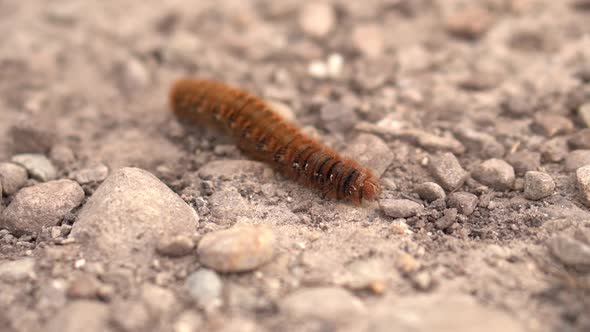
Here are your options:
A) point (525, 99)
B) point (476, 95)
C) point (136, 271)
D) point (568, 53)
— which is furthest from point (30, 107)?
point (568, 53)

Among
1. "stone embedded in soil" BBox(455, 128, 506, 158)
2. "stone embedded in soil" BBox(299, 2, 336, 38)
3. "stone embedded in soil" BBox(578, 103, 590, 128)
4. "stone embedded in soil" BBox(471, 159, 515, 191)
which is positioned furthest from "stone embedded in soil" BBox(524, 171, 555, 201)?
"stone embedded in soil" BBox(299, 2, 336, 38)

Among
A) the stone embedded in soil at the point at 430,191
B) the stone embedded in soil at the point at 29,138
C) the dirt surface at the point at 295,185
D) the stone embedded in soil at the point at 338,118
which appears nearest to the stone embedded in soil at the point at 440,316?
the dirt surface at the point at 295,185

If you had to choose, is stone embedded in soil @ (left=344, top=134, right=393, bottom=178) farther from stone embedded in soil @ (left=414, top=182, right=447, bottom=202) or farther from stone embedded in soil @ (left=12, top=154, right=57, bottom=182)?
stone embedded in soil @ (left=12, top=154, right=57, bottom=182)

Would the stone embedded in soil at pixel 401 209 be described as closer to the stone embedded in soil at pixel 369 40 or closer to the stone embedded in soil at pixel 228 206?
the stone embedded in soil at pixel 228 206

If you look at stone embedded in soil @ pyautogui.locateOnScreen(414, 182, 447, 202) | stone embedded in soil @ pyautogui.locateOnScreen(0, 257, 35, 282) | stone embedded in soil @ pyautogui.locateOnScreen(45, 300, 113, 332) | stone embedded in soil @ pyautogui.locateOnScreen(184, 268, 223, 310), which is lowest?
stone embedded in soil @ pyautogui.locateOnScreen(0, 257, 35, 282)

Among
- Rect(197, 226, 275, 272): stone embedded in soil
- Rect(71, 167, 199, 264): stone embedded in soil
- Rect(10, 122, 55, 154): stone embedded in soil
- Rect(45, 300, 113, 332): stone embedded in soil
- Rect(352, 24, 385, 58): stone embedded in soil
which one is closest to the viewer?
Rect(45, 300, 113, 332): stone embedded in soil

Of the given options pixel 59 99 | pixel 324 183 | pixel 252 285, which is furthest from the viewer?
pixel 59 99

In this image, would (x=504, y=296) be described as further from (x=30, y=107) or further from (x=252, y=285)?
(x=30, y=107)
